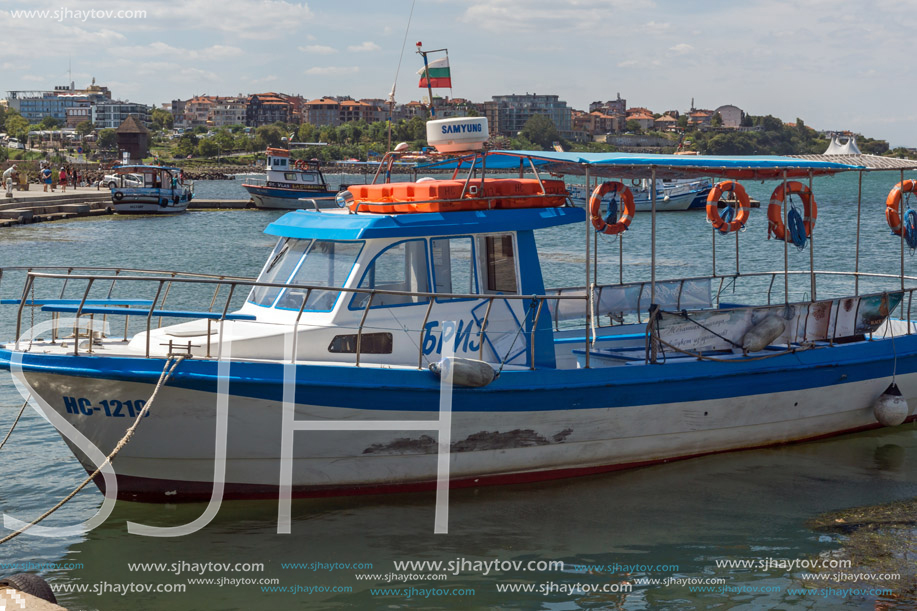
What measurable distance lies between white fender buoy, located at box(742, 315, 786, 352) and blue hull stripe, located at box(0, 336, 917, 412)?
200 millimetres

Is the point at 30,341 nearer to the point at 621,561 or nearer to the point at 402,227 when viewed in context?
the point at 402,227

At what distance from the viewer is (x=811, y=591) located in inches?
319

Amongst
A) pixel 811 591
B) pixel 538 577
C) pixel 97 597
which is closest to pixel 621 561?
pixel 538 577

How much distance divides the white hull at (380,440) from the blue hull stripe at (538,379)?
0.09 meters

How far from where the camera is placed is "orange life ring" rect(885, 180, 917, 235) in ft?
39.8

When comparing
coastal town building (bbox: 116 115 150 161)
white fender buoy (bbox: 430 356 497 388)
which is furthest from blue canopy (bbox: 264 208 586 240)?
coastal town building (bbox: 116 115 150 161)

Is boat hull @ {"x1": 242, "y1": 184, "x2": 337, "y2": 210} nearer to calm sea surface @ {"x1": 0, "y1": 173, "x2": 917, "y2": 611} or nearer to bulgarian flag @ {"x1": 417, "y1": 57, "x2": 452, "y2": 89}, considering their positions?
calm sea surface @ {"x1": 0, "y1": 173, "x2": 917, "y2": 611}

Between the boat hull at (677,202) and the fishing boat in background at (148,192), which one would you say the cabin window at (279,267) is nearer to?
the fishing boat in background at (148,192)

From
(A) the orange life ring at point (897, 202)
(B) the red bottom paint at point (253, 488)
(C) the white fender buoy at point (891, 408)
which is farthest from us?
(A) the orange life ring at point (897, 202)

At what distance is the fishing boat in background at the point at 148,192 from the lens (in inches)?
1972

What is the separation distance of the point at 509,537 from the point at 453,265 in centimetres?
280

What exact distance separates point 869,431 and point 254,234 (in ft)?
120

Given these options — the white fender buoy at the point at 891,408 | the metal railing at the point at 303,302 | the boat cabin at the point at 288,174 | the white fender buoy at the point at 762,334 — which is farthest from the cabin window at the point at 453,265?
the boat cabin at the point at 288,174

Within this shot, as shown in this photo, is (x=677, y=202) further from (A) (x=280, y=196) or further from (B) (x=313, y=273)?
(B) (x=313, y=273)
